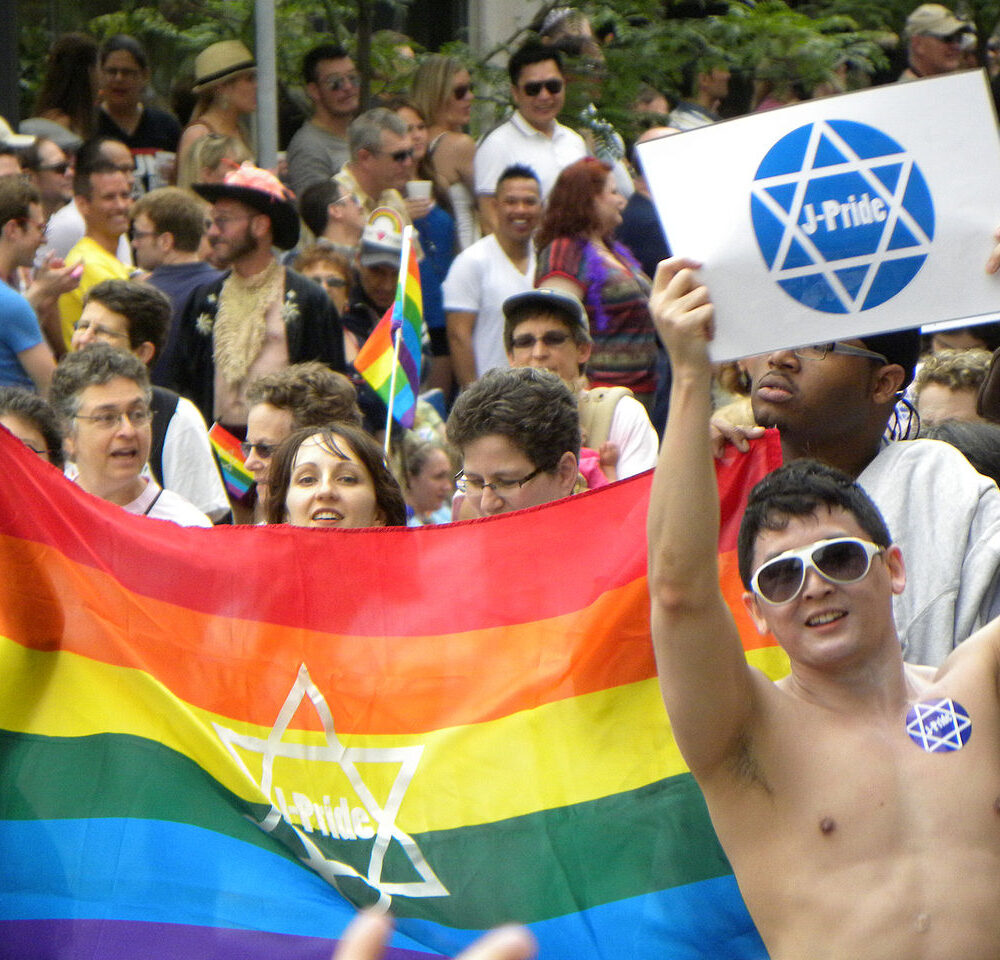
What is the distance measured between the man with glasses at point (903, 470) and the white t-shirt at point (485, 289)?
14.0 ft

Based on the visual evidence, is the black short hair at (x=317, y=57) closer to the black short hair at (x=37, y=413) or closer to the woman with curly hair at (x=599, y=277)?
the woman with curly hair at (x=599, y=277)

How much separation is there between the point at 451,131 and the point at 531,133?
0.65 m

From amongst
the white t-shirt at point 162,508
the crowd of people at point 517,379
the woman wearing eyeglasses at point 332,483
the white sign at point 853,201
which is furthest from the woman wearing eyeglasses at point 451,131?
the white sign at point 853,201

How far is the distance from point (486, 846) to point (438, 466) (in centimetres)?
338

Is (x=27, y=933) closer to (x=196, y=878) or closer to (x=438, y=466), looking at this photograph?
(x=196, y=878)

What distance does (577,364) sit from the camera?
5785 mm

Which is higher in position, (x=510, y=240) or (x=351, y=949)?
(x=351, y=949)

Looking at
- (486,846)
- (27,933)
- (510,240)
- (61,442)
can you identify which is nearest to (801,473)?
(486,846)

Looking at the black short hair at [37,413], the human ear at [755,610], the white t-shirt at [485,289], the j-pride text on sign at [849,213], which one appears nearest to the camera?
the j-pride text on sign at [849,213]

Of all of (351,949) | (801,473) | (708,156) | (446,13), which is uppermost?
(351,949)

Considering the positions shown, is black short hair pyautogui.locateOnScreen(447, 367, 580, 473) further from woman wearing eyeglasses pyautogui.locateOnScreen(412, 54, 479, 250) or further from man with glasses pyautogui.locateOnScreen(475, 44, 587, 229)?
woman wearing eyeglasses pyautogui.locateOnScreen(412, 54, 479, 250)

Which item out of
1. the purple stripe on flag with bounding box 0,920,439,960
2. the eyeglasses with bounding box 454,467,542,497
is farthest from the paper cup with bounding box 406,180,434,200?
the purple stripe on flag with bounding box 0,920,439,960

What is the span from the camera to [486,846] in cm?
339

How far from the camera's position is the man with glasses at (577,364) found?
546 centimetres
